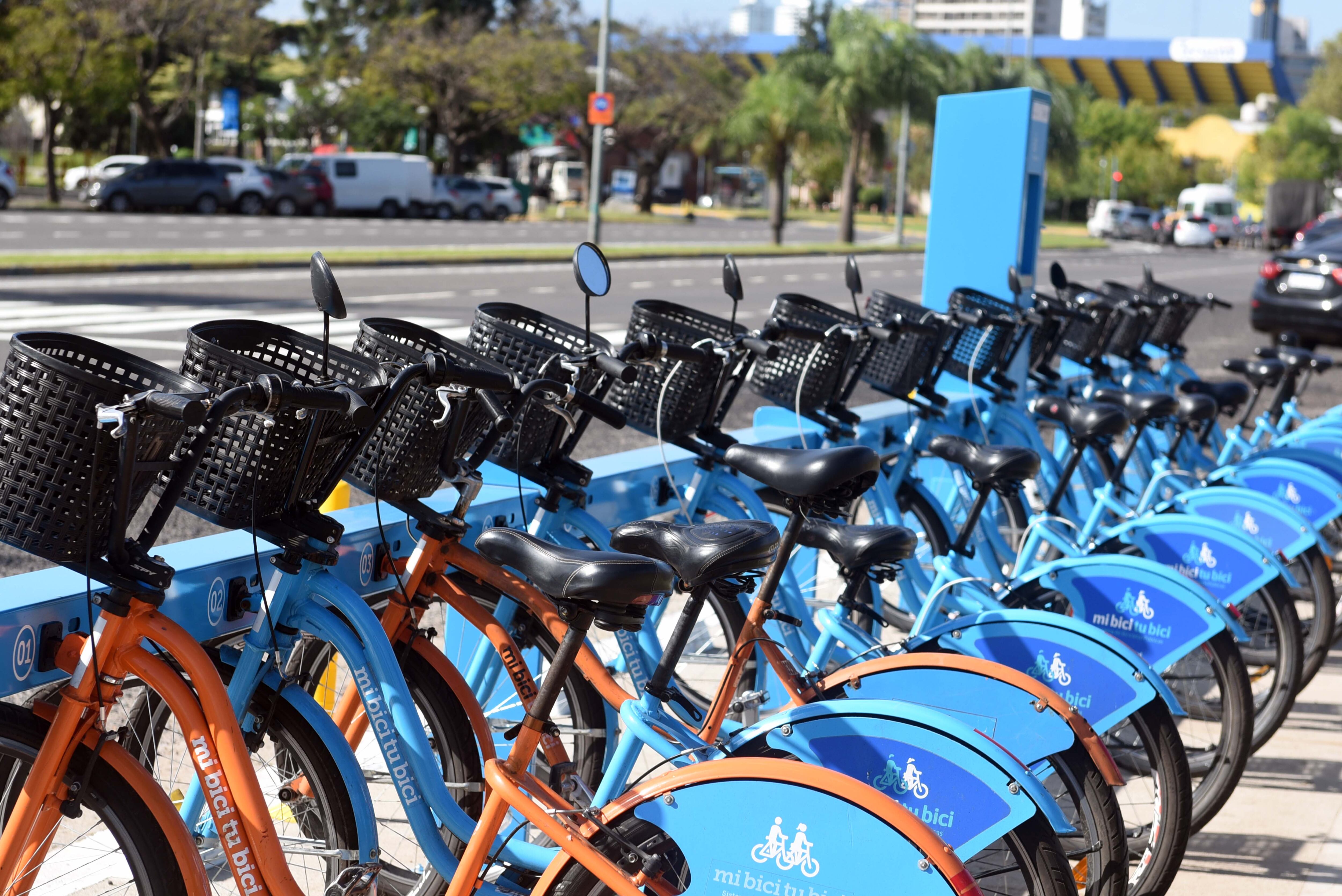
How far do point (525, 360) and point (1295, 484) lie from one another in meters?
3.17

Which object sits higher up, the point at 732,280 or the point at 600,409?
the point at 732,280

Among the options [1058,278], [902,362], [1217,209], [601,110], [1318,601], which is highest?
[601,110]

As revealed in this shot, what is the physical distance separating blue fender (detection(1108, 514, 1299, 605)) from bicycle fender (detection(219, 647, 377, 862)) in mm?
2444

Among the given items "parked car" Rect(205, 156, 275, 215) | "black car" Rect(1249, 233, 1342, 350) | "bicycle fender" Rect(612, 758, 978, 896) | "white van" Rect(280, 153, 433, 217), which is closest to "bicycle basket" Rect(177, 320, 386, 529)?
"bicycle fender" Rect(612, 758, 978, 896)

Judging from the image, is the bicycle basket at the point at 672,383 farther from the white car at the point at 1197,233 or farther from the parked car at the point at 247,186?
the white car at the point at 1197,233

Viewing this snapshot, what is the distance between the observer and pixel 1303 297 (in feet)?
53.4

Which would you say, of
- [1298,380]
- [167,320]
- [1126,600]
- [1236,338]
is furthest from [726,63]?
[1126,600]

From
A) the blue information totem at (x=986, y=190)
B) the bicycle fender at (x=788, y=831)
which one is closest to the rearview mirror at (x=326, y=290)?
the bicycle fender at (x=788, y=831)

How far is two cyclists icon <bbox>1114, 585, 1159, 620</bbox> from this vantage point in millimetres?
3756

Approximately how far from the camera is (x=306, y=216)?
1469 inches

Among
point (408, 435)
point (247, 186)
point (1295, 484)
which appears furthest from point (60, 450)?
point (247, 186)

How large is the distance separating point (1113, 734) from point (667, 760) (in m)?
1.44

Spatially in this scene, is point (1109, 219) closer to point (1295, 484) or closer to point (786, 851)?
point (1295, 484)

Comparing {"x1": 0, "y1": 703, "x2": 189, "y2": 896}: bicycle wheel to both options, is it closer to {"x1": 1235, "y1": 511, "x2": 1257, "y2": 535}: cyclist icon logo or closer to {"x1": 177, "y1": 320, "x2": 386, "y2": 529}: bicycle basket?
{"x1": 177, "y1": 320, "x2": 386, "y2": 529}: bicycle basket
